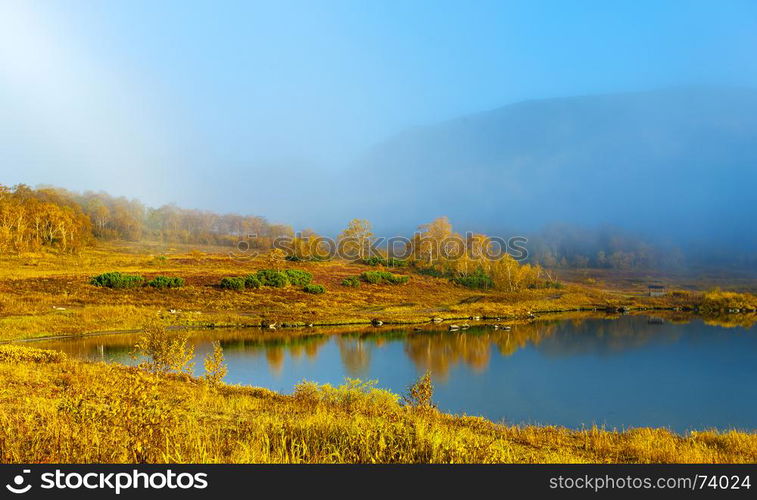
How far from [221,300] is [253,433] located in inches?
1768

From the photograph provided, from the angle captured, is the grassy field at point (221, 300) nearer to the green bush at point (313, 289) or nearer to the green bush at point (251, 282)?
the green bush at point (313, 289)

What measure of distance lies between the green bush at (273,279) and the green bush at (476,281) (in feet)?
116

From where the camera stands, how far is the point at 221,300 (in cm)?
4966

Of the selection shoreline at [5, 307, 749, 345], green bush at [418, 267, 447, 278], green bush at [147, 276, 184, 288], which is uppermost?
green bush at [147, 276, 184, 288]

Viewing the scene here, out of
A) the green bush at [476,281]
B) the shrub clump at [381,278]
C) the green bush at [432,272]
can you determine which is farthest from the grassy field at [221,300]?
the green bush at [432,272]

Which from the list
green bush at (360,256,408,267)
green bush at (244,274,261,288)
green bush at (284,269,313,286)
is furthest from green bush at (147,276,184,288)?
green bush at (360,256,408,267)

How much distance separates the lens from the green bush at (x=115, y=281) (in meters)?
49.0

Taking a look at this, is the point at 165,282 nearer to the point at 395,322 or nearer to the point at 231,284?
the point at 231,284

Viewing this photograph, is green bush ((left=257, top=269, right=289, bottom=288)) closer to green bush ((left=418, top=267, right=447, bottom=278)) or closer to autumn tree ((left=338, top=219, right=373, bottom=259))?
green bush ((left=418, top=267, right=447, bottom=278))

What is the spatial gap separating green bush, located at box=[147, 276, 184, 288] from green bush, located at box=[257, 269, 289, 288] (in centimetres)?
1053

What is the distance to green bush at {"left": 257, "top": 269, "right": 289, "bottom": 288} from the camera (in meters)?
59.7

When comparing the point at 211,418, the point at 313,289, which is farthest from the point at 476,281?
the point at 211,418

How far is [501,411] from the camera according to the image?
18.3 m
